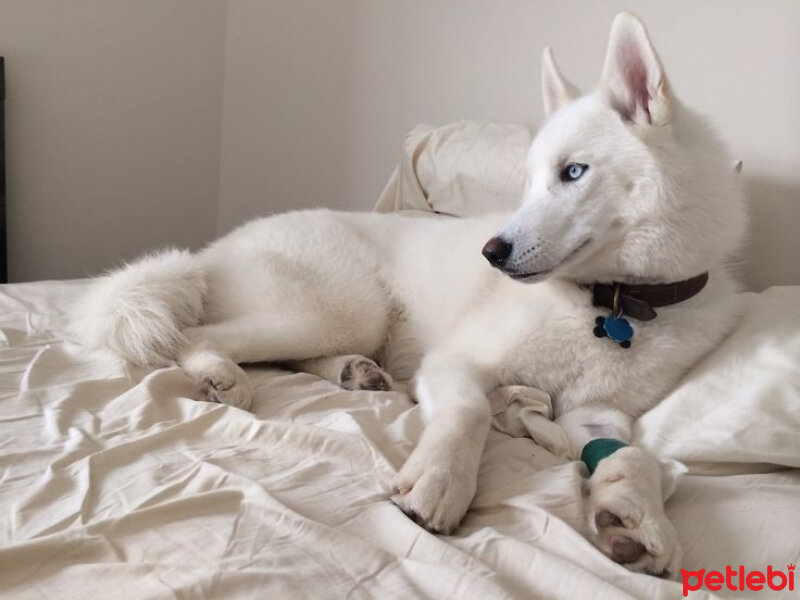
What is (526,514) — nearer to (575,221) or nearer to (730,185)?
(575,221)

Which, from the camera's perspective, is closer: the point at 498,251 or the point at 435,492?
the point at 435,492

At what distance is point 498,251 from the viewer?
1300 millimetres

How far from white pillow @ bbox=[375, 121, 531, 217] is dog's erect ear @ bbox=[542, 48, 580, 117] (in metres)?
0.50

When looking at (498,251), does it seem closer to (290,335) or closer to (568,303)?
(568,303)

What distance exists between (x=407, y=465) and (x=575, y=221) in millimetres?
605

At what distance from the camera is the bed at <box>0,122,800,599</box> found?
76cm

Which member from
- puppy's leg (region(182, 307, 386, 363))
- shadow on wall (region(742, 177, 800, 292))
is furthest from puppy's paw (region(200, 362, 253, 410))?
shadow on wall (region(742, 177, 800, 292))

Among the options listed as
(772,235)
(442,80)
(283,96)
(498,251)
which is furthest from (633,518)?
(283,96)

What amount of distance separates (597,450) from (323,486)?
495mm

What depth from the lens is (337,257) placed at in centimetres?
180

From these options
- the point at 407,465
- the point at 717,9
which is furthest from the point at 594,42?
the point at 407,465

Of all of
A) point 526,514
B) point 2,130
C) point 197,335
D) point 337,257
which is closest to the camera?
point 526,514

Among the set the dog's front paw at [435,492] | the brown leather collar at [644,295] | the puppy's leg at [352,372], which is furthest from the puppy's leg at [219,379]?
the brown leather collar at [644,295]

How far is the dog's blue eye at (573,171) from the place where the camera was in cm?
133
